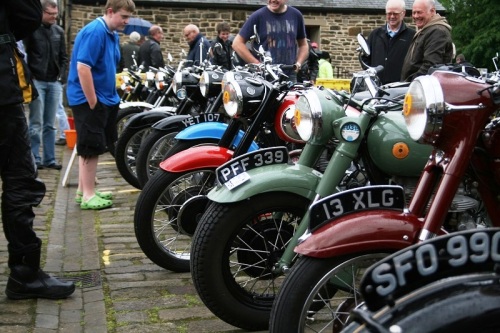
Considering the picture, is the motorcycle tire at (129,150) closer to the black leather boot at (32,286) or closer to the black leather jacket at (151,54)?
the black leather boot at (32,286)

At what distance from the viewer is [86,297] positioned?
15.2ft

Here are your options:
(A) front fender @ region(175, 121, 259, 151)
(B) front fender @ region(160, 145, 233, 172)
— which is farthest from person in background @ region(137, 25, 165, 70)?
(B) front fender @ region(160, 145, 233, 172)

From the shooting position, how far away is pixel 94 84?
273 inches

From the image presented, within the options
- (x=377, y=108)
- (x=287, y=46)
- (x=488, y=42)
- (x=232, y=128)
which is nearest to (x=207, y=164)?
(x=232, y=128)

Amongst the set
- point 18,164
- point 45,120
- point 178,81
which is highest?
point 18,164

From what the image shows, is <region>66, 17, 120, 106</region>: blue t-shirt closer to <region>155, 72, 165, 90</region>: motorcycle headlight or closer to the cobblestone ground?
the cobblestone ground

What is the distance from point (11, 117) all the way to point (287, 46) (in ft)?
12.1

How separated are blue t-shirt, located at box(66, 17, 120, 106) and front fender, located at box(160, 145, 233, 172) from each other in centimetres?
213

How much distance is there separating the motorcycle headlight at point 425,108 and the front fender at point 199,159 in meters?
2.18

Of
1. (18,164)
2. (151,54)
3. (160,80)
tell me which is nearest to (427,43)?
(160,80)

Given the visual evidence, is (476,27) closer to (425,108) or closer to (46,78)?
(46,78)

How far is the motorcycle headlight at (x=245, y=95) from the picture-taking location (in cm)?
459

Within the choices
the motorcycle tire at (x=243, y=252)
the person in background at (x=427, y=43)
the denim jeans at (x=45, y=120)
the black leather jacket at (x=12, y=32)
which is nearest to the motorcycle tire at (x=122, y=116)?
the denim jeans at (x=45, y=120)

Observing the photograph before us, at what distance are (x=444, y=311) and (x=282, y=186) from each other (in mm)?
2072
